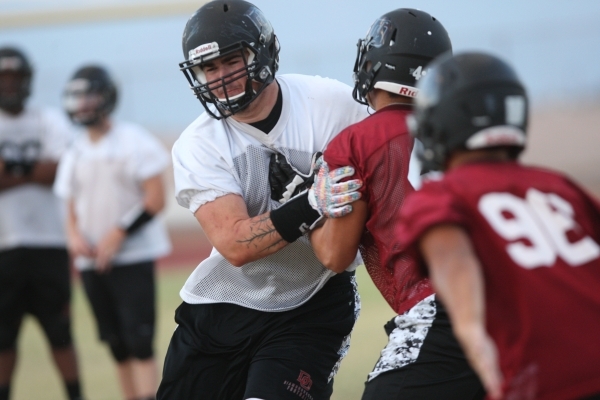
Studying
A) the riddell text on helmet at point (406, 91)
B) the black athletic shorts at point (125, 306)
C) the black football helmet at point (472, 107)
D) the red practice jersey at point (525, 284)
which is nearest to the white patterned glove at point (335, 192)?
the riddell text on helmet at point (406, 91)

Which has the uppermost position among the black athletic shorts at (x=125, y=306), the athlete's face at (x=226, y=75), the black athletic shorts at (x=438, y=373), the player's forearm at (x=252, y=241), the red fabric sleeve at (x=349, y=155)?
the athlete's face at (x=226, y=75)

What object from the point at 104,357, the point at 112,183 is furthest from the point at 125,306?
the point at 104,357

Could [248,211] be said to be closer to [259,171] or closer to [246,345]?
[259,171]

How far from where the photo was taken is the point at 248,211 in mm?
3713

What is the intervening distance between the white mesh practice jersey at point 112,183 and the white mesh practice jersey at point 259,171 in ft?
8.15

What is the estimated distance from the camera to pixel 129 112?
17.1 m

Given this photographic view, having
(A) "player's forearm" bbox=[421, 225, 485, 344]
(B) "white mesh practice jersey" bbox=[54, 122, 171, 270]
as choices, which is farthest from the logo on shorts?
(B) "white mesh practice jersey" bbox=[54, 122, 171, 270]

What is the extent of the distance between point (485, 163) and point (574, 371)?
0.55 metres

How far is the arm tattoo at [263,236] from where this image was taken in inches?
132

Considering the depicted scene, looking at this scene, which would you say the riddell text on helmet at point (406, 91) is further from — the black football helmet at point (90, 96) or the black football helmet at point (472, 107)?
the black football helmet at point (90, 96)

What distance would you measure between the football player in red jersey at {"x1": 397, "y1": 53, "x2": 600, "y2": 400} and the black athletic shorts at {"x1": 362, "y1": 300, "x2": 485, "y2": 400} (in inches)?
29.8

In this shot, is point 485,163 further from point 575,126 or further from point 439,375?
point 575,126

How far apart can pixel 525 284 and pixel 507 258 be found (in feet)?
0.24

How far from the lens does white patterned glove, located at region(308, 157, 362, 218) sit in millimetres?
3008
